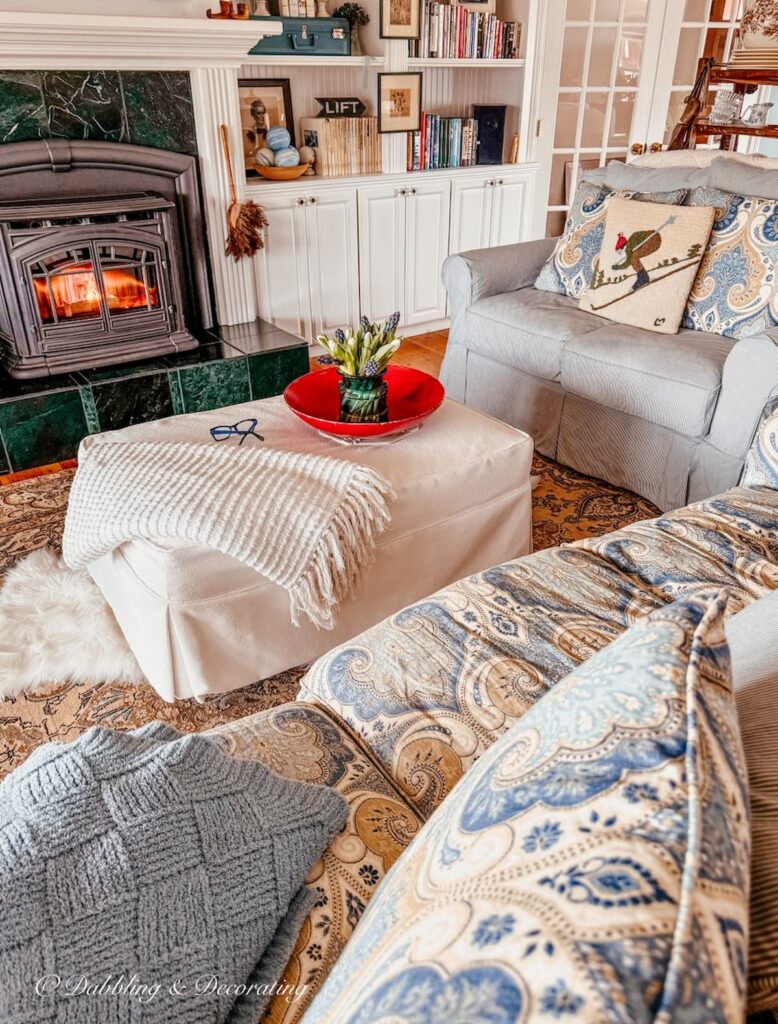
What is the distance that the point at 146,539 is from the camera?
4.97 ft

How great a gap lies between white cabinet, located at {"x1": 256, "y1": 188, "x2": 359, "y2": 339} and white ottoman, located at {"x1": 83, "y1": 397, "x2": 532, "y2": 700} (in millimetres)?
1788

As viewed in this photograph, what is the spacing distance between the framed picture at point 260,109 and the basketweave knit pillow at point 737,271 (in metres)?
2.10

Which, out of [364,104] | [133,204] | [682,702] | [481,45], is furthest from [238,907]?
[481,45]

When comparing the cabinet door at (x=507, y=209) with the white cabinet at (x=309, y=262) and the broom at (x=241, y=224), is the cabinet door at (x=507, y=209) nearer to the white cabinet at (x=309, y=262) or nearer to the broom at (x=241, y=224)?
the white cabinet at (x=309, y=262)

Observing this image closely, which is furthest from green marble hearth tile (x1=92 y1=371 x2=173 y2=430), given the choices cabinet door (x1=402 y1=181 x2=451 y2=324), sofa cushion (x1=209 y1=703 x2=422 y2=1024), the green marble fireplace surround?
sofa cushion (x1=209 y1=703 x2=422 y2=1024)

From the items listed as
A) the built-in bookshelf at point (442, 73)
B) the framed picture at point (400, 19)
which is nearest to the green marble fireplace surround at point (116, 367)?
the built-in bookshelf at point (442, 73)

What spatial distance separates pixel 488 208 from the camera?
415cm

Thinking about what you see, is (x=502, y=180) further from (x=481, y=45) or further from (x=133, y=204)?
(x=133, y=204)

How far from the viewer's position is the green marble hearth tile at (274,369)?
3.19m

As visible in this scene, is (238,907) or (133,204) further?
(133,204)

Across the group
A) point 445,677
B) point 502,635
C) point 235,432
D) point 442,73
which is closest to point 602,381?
point 235,432

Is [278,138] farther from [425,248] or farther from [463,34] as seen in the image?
[463,34]

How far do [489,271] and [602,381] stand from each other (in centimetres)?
75

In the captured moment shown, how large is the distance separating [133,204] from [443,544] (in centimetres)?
209
